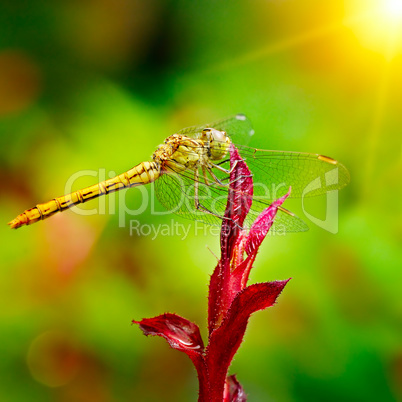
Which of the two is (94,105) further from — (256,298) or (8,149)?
(256,298)

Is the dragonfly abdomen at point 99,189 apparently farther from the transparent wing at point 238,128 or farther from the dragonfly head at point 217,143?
the transparent wing at point 238,128

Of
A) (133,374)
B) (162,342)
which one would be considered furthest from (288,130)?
(133,374)

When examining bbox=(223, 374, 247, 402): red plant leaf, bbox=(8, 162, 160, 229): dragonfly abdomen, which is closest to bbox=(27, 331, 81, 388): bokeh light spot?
bbox=(8, 162, 160, 229): dragonfly abdomen

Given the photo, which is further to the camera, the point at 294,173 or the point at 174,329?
the point at 294,173

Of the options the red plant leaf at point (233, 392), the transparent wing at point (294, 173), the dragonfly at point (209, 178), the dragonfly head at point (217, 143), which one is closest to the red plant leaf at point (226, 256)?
the red plant leaf at point (233, 392)

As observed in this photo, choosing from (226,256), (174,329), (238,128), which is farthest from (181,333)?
(238,128)

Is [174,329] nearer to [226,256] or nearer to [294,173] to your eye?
[226,256]

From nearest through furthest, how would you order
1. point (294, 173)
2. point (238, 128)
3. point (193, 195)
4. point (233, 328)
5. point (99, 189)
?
point (233, 328) < point (294, 173) < point (193, 195) < point (99, 189) < point (238, 128)
